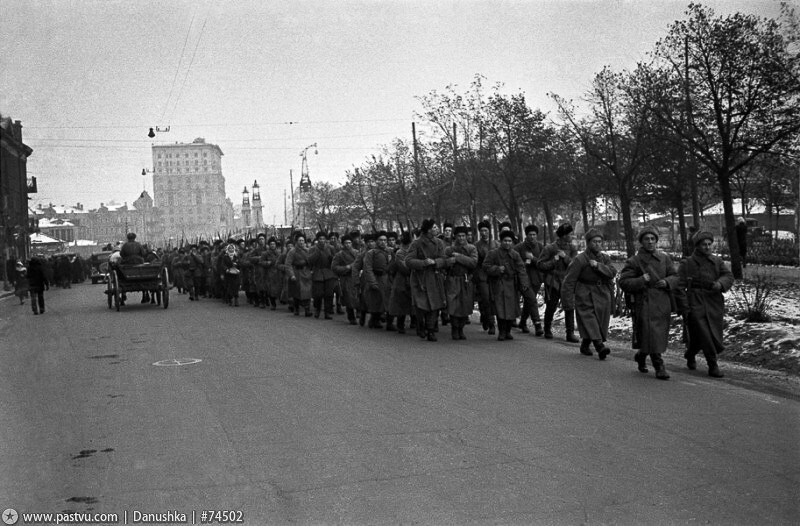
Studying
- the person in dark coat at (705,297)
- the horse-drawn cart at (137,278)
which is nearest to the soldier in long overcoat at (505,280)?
the person in dark coat at (705,297)

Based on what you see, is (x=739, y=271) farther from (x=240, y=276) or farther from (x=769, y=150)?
(x=240, y=276)

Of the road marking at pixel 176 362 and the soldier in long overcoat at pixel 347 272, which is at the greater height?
the soldier in long overcoat at pixel 347 272

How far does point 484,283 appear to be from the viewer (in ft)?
49.0

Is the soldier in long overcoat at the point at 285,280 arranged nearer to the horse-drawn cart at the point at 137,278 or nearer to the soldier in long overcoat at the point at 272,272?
the soldier in long overcoat at the point at 272,272

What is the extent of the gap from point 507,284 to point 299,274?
743cm

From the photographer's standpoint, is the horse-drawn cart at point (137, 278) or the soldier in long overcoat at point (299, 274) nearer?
the soldier in long overcoat at point (299, 274)

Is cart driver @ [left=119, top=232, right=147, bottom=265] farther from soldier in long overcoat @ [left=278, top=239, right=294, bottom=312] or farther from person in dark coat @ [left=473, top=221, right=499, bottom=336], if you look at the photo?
person in dark coat @ [left=473, top=221, right=499, bottom=336]

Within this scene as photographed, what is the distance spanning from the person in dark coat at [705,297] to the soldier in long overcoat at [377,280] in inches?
277

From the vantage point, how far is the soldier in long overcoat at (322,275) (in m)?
19.2

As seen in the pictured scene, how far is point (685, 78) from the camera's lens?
21.8 meters

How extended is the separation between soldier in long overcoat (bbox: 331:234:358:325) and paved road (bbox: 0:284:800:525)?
5.59m

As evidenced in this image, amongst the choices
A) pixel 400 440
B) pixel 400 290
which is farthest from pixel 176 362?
pixel 400 440


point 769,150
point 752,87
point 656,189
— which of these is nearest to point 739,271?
point 769,150

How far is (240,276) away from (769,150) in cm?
1584
